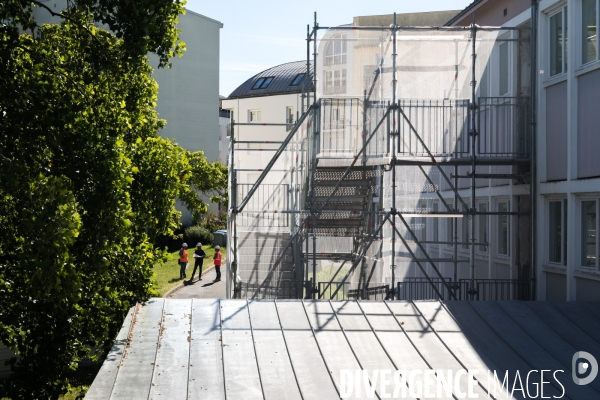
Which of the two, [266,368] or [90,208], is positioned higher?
[90,208]

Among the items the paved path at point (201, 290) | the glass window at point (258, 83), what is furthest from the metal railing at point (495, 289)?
the glass window at point (258, 83)

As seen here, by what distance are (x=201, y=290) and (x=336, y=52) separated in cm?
1790

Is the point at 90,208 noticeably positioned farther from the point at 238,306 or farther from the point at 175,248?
the point at 175,248

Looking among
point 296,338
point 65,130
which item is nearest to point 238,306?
point 296,338

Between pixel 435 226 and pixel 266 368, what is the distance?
12.5 metres

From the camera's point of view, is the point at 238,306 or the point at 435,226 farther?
the point at 435,226

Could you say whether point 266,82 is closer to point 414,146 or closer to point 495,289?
point 414,146

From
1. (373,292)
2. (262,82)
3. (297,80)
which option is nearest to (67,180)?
(373,292)

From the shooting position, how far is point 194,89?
183ft

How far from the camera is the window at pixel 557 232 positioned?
11922mm

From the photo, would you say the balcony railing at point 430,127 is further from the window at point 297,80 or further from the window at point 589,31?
the window at point 297,80

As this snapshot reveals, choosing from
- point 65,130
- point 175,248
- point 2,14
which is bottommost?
point 175,248

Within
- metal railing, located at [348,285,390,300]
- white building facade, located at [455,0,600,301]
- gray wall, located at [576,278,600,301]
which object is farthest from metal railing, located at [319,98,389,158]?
gray wall, located at [576,278,600,301]

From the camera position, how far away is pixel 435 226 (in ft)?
66.8
